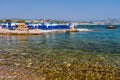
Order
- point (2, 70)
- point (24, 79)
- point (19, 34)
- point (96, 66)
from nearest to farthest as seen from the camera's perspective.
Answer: point (24, 79), point (2, 70), point (96, 66), point (19, 34)

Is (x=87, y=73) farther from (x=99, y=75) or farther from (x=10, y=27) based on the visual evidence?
(x=10, y=27)

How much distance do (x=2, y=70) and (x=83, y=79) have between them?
16.8ft

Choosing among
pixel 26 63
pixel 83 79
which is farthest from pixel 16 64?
pixel 83 79

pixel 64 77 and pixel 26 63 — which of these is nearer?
pixel 64 77

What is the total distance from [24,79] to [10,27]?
69.5 meters

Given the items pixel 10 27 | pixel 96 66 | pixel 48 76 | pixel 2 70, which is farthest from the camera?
pixel 10 27

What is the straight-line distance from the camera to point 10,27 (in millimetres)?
82812

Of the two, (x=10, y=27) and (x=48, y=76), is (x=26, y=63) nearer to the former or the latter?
(x=48, y=76)

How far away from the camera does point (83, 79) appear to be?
49.4 feet

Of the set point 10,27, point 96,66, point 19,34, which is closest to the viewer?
point 96,66

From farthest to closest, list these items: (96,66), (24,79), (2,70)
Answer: (96,66) < (2,70) < (24,79)

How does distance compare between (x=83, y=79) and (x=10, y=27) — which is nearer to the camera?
(x=83, y=79)

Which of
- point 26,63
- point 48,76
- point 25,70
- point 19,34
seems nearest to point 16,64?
point 26,63

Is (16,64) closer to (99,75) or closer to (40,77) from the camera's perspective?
(40,77)
